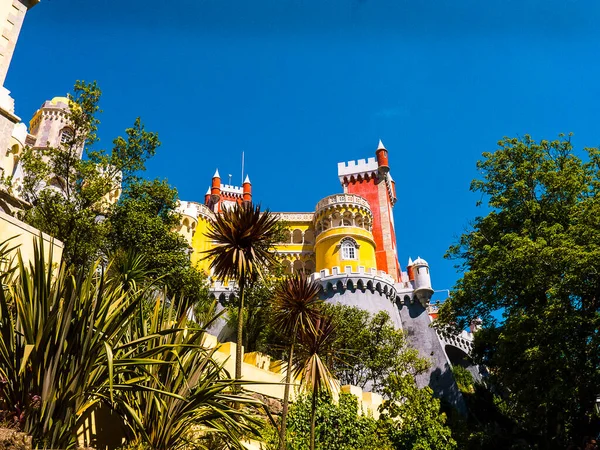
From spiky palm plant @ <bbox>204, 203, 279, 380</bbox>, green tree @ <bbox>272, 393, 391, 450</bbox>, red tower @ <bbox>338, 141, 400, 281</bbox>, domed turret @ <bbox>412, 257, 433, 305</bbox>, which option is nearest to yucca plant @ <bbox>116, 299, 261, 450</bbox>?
spiky palm plant @ <bbox>204, 203, 279, 380</bbox>

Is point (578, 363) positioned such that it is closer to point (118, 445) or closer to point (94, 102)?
point (118, 445)

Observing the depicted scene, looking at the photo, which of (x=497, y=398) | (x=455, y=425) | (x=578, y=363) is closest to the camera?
(x=578, y=363)

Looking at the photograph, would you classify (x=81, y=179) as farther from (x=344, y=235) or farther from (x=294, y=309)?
(x=344, y=235)

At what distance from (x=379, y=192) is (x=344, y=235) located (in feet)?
36.6

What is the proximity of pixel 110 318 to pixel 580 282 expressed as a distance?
55.6 ft

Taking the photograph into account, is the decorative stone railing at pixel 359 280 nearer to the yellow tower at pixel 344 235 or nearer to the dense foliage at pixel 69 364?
the yellow tower at pixel 344 235

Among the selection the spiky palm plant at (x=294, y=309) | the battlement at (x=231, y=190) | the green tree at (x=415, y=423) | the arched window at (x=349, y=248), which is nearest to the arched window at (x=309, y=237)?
the arched window at (x=349, y=248)

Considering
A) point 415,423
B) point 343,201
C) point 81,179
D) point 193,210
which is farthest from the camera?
point 193,210

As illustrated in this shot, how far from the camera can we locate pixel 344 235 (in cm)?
4097

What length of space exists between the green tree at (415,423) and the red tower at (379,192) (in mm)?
26585

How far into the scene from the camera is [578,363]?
1759cm

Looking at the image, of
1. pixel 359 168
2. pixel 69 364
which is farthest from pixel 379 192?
pixel 69 364

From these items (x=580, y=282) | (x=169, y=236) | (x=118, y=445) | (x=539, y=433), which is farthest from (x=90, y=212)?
(x=539, y=433)

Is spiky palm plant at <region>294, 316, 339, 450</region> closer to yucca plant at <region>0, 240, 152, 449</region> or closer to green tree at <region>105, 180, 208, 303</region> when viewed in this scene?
yucca plant at <region>0, 240, 152, 449</region>
